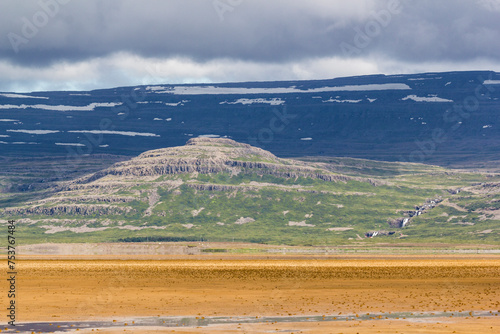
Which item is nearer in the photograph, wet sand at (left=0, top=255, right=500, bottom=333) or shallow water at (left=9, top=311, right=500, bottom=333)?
shallow water at (left=9, top=311, right=500, bottom=333)

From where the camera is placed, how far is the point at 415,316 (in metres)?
65.2

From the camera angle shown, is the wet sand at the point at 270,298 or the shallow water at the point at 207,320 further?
the wet sand at the point at 270,298

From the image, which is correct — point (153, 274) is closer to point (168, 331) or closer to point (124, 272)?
point (124, 272)

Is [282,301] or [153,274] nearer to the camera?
[282,301]

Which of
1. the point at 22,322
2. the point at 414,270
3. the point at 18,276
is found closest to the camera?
the point at 22,322

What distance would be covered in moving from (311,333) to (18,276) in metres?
65.2

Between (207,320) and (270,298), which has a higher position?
(207,320)

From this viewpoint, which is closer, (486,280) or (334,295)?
(334,295)

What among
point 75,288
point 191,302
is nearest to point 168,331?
point 191,302

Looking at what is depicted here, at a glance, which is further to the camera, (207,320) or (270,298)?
Result: (270,298)

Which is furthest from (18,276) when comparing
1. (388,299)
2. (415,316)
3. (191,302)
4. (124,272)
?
(415,316)

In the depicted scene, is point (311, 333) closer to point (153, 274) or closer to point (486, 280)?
point (486, 280)

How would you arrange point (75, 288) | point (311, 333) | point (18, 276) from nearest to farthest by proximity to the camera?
point (311, 333), point (75, 288), point (18, 276)

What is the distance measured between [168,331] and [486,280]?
60507 mm
